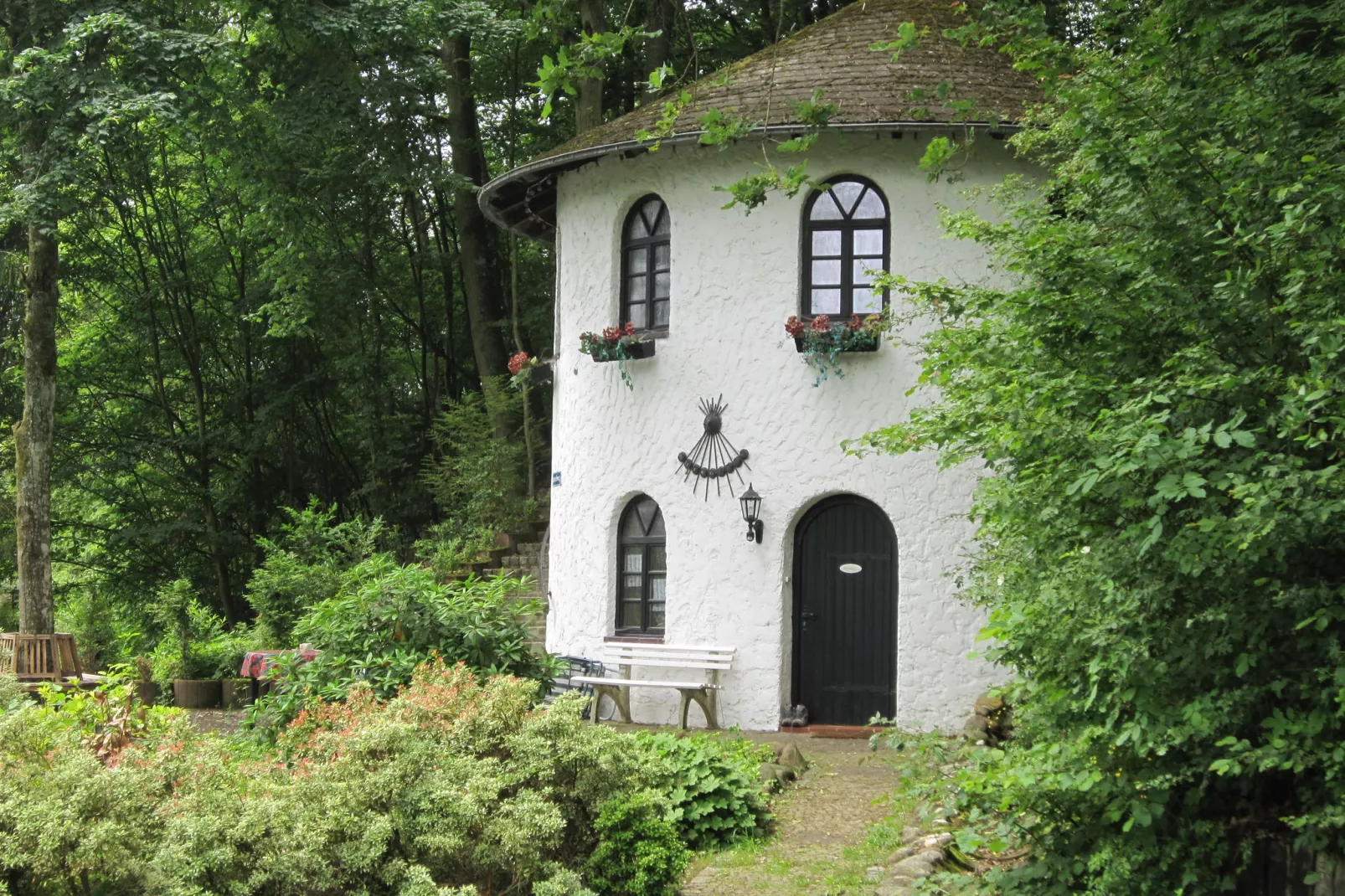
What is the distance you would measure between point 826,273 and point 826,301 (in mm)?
303

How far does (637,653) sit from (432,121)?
45.7ft

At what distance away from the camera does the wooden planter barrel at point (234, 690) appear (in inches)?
749

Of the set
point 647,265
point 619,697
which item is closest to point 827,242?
point 647,265

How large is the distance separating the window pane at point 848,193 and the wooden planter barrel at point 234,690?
404 inches

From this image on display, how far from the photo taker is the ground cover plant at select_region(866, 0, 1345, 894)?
5402 mm

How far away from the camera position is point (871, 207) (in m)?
14.8

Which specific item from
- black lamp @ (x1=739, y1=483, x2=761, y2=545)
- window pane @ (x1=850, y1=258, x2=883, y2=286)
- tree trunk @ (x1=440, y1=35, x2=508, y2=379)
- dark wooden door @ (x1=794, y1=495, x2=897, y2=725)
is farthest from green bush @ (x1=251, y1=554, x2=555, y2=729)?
tree trunk @ (x1=440, y1=35, x2=508, y2=379)

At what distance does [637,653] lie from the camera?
1502cm

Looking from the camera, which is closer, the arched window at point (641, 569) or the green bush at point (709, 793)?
the green bush at point (709, 793)

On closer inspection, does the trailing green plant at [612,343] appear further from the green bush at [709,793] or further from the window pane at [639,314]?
the green bush at [709,793]

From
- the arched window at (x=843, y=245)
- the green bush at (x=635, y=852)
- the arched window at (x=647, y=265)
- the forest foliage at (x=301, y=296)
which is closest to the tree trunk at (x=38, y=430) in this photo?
the forest foliage at (x=301, y=296)

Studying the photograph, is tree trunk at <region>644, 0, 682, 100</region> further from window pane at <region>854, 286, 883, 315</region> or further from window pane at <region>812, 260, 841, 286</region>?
window pane at <region>854, 286, 883, 315</region>

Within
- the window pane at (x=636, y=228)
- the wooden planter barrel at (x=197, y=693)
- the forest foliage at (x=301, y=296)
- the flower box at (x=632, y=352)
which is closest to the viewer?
the flower box at (x=632, y=352)

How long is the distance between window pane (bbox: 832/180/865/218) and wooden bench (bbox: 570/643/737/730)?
4.81 m
